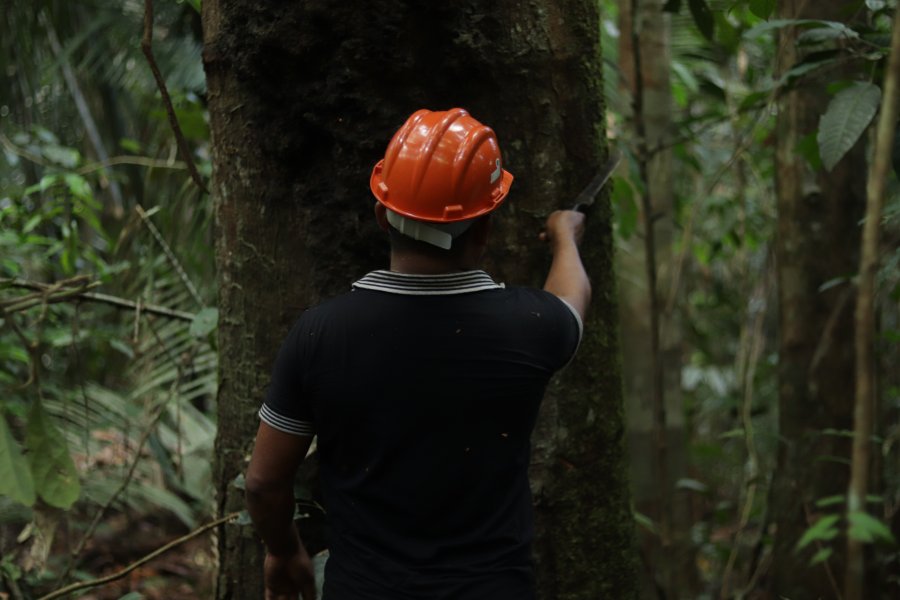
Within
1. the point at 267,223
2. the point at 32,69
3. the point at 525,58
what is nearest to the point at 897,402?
the point at 525,58

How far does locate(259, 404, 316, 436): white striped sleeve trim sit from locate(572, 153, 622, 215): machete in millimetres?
863

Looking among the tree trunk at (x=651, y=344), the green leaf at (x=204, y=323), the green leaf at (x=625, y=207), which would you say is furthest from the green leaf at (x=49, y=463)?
the tree trunk at (x=651, y=344)

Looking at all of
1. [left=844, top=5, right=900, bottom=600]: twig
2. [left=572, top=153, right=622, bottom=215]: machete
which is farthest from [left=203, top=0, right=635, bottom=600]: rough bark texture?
[left=844, top=5, right=900, bottom=600]: twig

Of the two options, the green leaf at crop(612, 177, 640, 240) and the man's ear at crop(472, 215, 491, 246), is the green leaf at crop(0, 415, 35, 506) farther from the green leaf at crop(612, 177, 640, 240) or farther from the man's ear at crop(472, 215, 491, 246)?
the green leaf at crop(612, 177, 640, 240)

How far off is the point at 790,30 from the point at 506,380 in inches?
74.9

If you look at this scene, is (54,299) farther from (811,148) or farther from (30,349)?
(811,148)

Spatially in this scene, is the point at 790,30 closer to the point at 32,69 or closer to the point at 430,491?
the point at 430,491

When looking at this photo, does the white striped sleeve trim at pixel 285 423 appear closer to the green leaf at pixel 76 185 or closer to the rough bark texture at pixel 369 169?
the rough bark texture at pixel 369 169

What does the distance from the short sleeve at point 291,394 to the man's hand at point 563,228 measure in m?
0.68

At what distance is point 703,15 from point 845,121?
2.36 feet

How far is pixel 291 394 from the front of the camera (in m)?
1.65

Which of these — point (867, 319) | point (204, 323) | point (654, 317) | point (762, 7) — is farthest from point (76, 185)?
point (867, 319)

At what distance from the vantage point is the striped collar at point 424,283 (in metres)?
1.61

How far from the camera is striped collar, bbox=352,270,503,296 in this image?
5.29 feet
